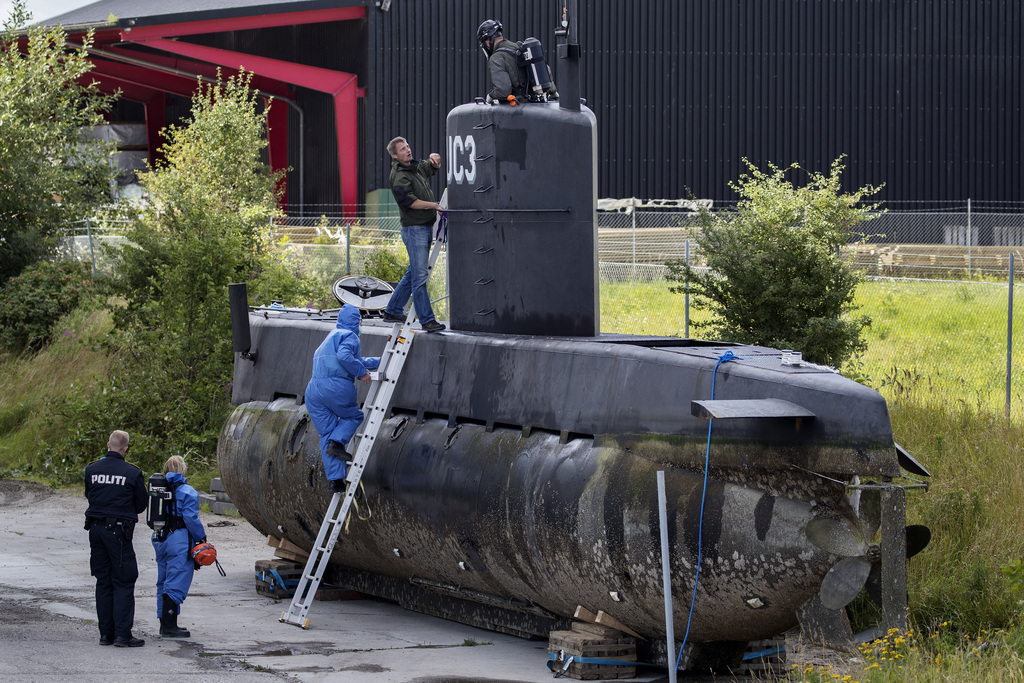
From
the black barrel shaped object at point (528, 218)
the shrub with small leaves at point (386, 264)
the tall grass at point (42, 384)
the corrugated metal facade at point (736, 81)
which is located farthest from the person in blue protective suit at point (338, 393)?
the corrugated metal facade at point (736, 81)

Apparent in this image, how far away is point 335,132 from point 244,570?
2618 centimetres

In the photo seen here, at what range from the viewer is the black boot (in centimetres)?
1023

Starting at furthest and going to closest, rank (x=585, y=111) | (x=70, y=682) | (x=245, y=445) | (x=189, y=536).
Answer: (x=245, y=445) → (x=189, y=536) → (x=585, y=111) → (x=70, y=682)

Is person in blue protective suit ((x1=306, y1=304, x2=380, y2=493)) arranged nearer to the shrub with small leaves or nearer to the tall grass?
the tall grass

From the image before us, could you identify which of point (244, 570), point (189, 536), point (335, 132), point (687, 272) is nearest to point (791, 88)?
point (335, 132)

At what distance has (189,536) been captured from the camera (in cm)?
1059

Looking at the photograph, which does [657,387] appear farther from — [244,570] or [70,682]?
[244,570]

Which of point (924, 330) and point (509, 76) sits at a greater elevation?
point (509, 76)

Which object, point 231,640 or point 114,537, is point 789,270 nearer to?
point 231,640

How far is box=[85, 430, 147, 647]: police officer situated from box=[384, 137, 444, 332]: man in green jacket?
2688mm

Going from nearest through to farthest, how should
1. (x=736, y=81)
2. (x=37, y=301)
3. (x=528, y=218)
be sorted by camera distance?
(x=528, y=218) → (x=37, y=301) → (x=736, y=81)

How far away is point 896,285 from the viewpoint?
22500mm

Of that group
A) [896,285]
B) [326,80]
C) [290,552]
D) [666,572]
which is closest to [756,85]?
[326,80]

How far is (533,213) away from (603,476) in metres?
2.43
